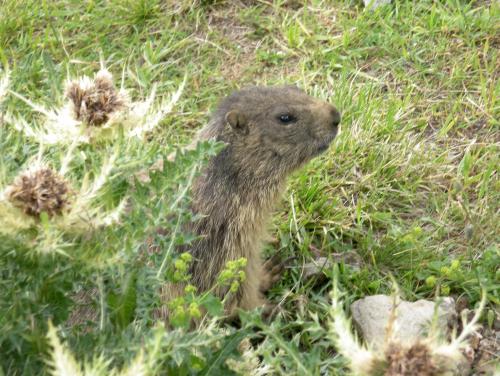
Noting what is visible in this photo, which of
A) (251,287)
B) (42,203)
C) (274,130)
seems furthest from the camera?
(274,130)

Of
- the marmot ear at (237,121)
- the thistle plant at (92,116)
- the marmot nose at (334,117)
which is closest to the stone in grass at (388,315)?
the marmot nose at (334,117)

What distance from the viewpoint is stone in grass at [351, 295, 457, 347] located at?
13.0ft

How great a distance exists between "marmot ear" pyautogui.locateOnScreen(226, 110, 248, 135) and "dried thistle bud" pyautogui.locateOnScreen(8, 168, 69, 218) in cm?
202

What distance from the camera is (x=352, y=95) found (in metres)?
5.46

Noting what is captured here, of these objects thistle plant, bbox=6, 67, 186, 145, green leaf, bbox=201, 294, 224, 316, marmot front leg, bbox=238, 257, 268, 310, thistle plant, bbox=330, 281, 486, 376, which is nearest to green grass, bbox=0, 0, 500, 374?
marmot front leg, bbox=238, 257, 268, 310

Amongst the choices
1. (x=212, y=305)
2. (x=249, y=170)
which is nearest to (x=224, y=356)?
(x=212, y=305)

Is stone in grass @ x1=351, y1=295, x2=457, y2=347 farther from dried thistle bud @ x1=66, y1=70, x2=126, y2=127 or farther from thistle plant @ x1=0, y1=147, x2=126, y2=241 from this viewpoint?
thistle plant @ x1=0, y1=147, x2=126, y2=241

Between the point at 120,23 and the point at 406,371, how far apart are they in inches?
189

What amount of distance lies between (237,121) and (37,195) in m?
2.10

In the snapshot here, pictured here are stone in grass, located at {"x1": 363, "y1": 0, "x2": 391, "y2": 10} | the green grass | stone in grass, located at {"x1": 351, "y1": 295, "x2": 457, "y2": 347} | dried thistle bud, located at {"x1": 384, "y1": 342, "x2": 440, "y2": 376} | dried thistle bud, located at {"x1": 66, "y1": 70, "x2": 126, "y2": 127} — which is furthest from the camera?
Answer: stone in grass, located at {"x1": 363, "y1": 0, "x2": 391, "y2": 10}

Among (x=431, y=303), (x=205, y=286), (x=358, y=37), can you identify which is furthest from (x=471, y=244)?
(x=358, y=37)

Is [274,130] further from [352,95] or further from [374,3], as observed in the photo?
[374,3]

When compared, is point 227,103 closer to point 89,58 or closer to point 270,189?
point 270,189

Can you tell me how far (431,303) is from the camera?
4.12 meters
